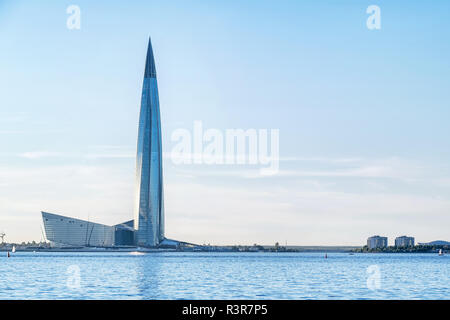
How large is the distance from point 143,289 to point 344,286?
17.3 meters
